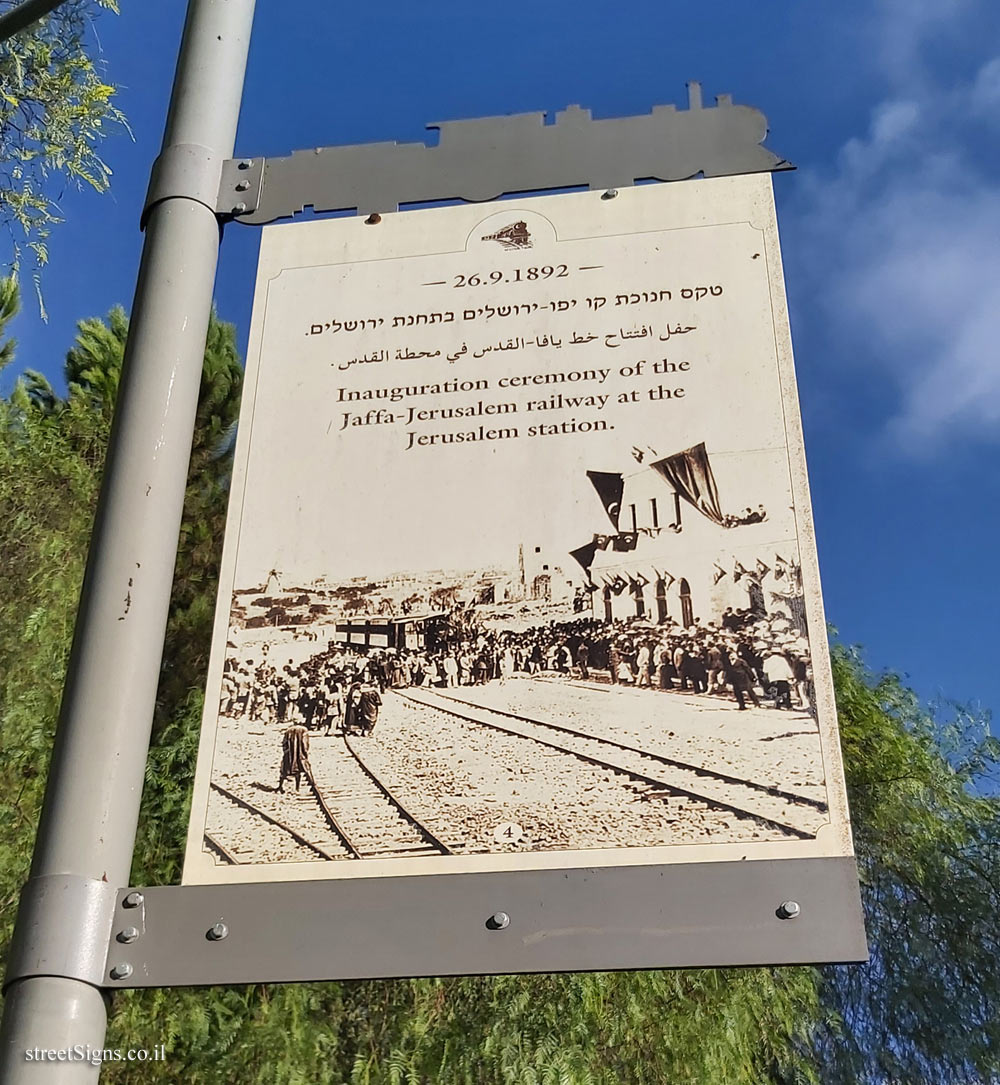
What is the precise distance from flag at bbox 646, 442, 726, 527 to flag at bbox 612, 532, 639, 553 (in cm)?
10

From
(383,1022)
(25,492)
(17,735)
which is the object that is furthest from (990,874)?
(25,492)

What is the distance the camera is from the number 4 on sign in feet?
4.74

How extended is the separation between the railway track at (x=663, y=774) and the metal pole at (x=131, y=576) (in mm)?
421

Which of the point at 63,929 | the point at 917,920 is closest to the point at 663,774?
the point at 63,929

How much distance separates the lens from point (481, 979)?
4.93 metres

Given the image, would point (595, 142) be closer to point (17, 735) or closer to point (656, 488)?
point (656, 488)

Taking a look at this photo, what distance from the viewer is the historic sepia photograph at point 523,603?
1.46 meters

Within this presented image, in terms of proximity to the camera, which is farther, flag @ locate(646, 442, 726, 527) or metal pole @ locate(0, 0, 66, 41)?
metal pole @ locate(0, 0, 66, 41)

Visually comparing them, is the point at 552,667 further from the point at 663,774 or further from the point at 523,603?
the point at 663,774

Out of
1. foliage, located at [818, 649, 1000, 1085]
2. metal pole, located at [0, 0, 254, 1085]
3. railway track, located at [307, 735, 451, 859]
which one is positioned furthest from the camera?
foliage, located at [818, 649, 1000, 1085]

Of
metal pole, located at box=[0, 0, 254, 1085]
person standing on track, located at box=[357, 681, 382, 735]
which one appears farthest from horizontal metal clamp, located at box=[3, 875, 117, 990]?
person standing on track, located at box=[357, 681, 382, 735]

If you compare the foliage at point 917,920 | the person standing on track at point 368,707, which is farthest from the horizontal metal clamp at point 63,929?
the foliage at point 917,920

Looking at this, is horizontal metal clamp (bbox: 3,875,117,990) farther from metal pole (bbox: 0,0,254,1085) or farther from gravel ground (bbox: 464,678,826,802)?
gravel ground (bbox: 464,678,826,802)

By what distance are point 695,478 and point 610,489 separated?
12cm
